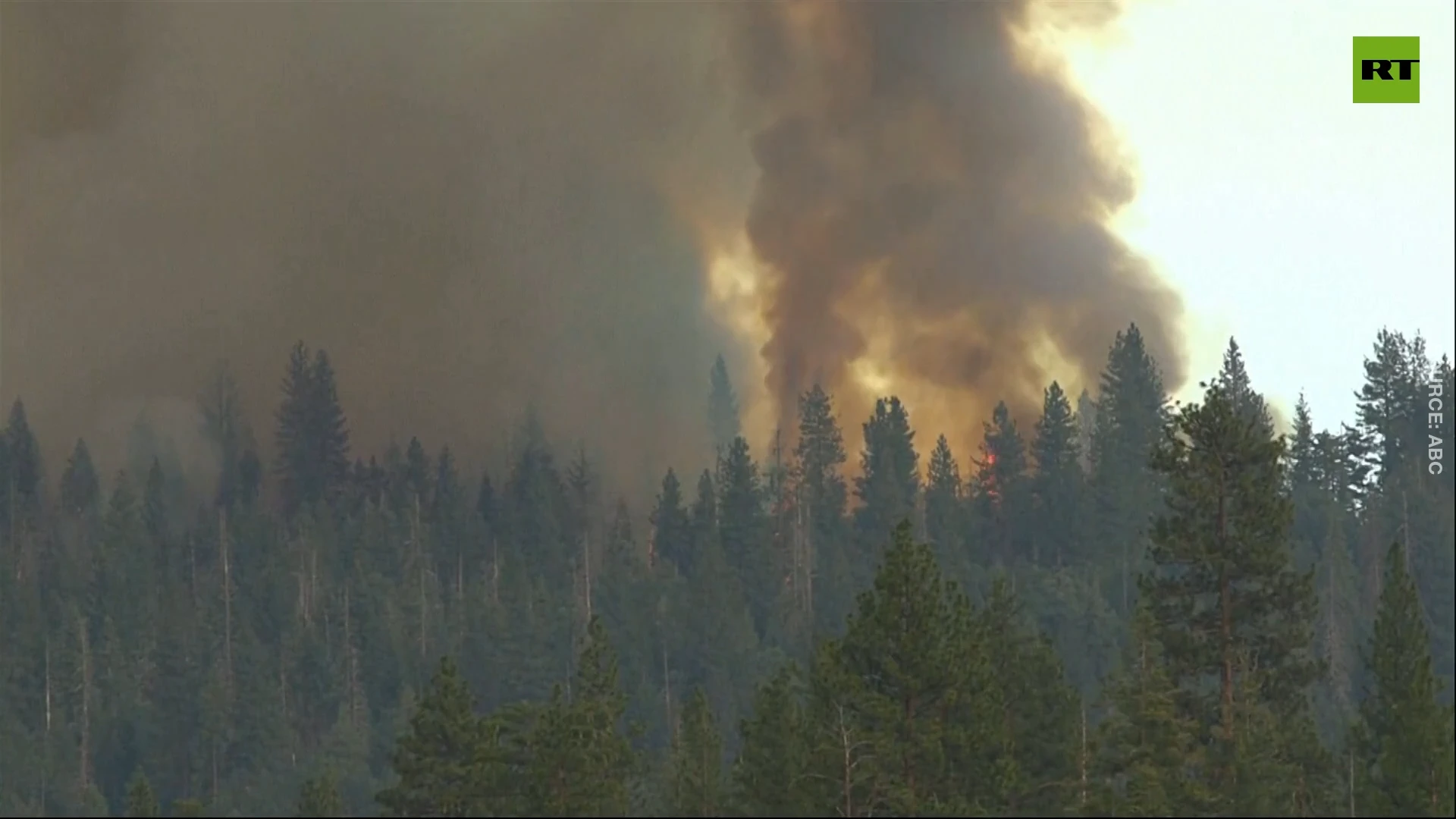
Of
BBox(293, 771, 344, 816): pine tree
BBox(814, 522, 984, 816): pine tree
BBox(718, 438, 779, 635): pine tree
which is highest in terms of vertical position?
BBox(718, 438, 779, 635): pine tree

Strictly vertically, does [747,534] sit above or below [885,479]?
below

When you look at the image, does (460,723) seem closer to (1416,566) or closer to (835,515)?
(1416,566)

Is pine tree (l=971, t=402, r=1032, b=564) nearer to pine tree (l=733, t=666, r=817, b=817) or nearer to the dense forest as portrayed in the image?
the dense forest

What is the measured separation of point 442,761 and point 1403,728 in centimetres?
2298

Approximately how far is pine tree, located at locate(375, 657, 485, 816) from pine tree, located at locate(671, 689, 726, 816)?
5255 millimetres

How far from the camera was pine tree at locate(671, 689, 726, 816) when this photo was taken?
58.2 metres

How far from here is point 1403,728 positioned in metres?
54.3

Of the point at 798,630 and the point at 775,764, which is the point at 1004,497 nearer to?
the point at 798,630

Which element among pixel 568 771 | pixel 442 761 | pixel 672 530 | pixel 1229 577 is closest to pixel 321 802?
pixel 442 761

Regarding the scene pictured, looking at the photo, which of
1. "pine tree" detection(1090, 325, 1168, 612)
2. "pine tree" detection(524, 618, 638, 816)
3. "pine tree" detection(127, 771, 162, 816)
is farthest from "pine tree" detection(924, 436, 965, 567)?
"pine tree" detection(524, 618, 638, 816)

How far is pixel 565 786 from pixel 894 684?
865 cm

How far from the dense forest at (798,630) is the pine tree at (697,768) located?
224mm

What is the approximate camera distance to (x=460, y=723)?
57.9m

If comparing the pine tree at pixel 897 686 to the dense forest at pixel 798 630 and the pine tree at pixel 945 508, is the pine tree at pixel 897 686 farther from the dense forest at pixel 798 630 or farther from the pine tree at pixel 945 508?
the pine tree at pixel 945 508
